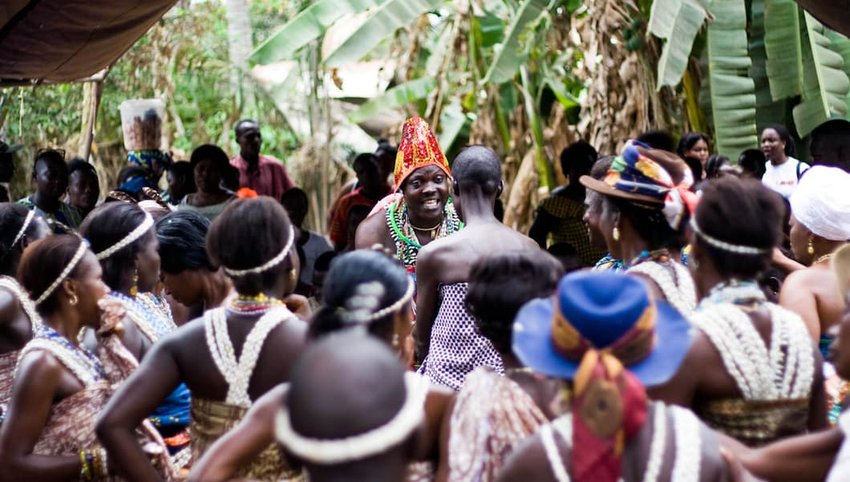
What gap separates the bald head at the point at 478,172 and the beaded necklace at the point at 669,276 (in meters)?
1.25

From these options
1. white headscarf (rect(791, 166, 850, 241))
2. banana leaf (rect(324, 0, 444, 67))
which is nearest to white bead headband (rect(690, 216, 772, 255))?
white headscarf (rect(791, 166, 850, 241))

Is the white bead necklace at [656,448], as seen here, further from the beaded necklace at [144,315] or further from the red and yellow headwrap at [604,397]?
the beaded necklace at [144,315]

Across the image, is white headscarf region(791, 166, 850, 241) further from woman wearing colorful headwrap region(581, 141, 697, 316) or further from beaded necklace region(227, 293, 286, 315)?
beaded necklace region(227, 293, 286, 315)

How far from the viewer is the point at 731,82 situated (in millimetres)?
9344

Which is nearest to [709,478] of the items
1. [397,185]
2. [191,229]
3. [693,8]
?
[191,229]

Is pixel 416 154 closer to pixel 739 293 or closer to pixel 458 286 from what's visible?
pixel 458 286

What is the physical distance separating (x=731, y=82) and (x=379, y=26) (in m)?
2.97

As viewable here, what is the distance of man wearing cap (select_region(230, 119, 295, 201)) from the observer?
11.3 meters

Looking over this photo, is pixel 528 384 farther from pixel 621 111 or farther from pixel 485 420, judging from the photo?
pixel 621 111

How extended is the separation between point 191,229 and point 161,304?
865 mm

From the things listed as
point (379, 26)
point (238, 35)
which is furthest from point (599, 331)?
point (238, 35)

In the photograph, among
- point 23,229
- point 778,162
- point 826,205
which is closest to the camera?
point 826,205

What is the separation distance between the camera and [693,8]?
8.84 meters

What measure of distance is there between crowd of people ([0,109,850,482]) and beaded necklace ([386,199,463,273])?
2.62 ft
